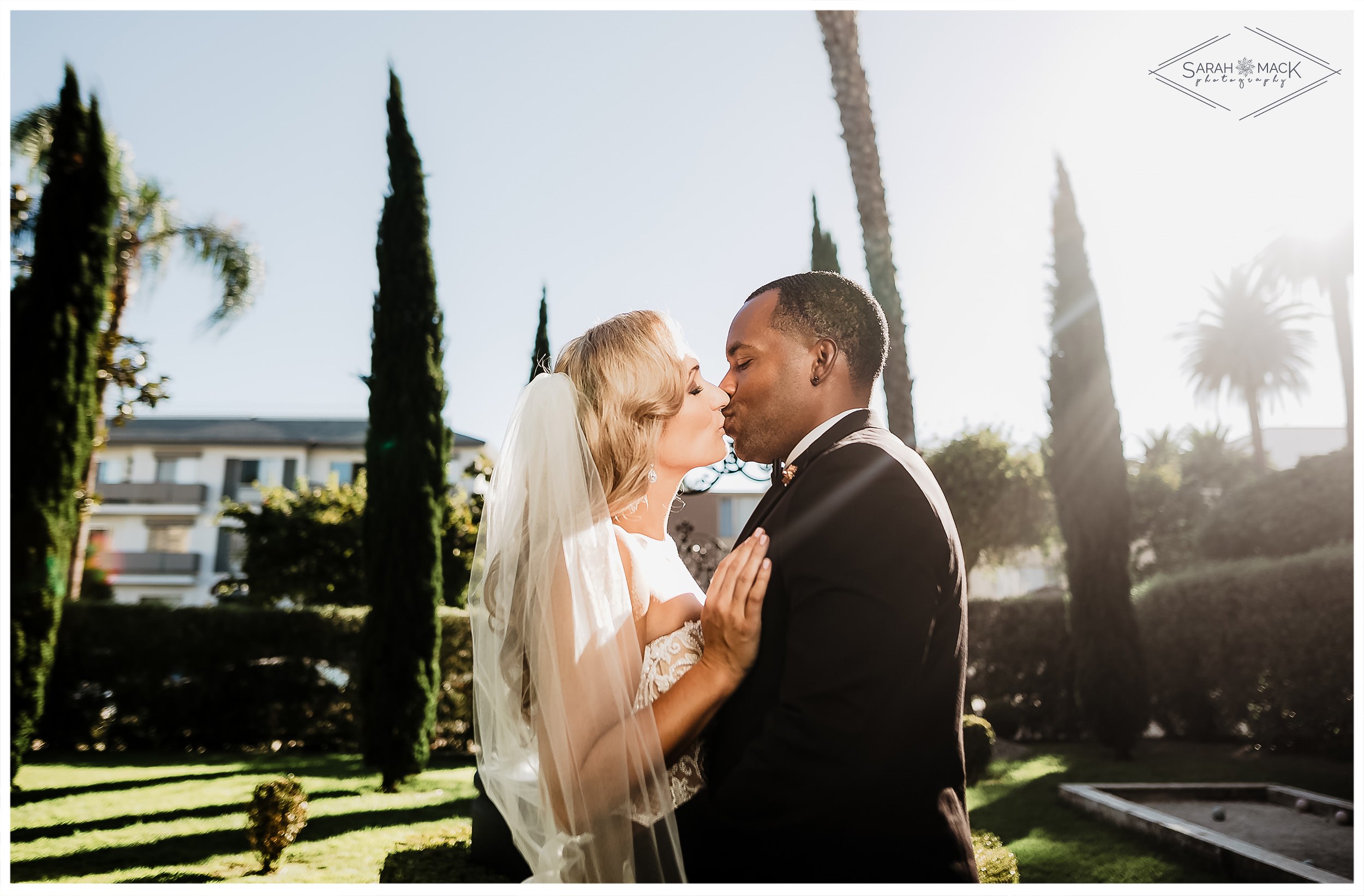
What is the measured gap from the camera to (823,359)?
3.01m

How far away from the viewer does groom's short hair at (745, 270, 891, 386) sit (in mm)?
3012

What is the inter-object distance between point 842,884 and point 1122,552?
49.5ft

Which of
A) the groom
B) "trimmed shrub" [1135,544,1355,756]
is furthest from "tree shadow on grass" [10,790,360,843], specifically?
"trimmed shrub" [1135,544,1355,756]

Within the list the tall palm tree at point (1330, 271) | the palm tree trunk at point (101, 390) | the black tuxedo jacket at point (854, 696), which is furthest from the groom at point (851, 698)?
the palm tree trunk at point (101, 390)

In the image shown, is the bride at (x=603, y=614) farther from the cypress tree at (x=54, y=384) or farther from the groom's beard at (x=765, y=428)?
the cypress tree at (x=54, y=384)

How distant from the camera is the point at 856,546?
2.36 m

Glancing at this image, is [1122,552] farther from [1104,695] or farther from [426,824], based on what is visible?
[426,824]

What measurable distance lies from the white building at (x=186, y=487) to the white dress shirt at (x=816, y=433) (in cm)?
4389

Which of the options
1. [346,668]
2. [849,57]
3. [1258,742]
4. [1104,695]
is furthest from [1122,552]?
[346,668]

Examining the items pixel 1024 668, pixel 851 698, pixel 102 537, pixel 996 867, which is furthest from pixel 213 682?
pixel 102 537

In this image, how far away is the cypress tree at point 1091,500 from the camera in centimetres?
1480

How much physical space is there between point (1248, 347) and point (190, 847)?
56.8 meters

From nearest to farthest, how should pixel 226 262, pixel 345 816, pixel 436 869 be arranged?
1. pixel 436 869
2. pixel 345 816
3. pixel 226 262

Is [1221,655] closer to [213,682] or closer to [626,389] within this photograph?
[626,389]
